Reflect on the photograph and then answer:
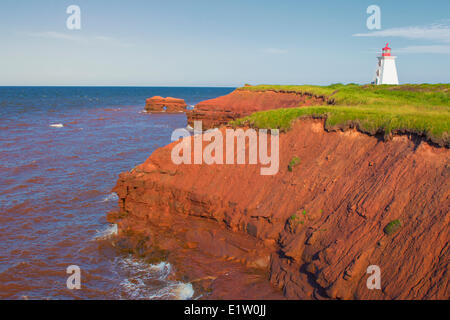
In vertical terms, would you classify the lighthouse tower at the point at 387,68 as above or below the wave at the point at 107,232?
above

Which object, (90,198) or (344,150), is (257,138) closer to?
(344,150)

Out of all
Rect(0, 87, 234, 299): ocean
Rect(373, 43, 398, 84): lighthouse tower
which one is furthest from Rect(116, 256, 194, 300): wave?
Rect(373, 43, 398, 84): lighthouse tower

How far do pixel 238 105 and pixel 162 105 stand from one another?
31.8 metres

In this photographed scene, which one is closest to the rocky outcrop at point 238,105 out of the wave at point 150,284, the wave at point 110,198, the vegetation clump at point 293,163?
the wave at point 110,198

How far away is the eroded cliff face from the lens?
26.8 ft

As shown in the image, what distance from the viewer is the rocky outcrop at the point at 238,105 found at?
3288 cm

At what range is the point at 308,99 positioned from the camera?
27.5m

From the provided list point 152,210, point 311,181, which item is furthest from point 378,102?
point 152,210

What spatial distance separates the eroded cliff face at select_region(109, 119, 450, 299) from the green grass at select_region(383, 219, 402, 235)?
0.10 m

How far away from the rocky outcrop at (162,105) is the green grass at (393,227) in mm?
59791

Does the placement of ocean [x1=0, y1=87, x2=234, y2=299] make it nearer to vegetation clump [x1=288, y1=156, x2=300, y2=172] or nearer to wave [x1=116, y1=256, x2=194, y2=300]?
wave [x1=116, y1=256, x2=194, y2=300]

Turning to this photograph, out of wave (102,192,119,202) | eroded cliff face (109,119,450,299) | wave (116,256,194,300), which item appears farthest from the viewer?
wave (102,192,119,202)

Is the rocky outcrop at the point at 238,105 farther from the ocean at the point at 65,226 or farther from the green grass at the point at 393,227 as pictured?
the green grass at the point at 393,227

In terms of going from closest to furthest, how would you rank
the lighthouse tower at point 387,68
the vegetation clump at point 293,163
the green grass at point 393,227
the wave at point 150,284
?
the green grass at point 393,227 < the wave at point 150,284 < the vegetation clump at point 293,163 < the lighthouse tower at point 387,68
